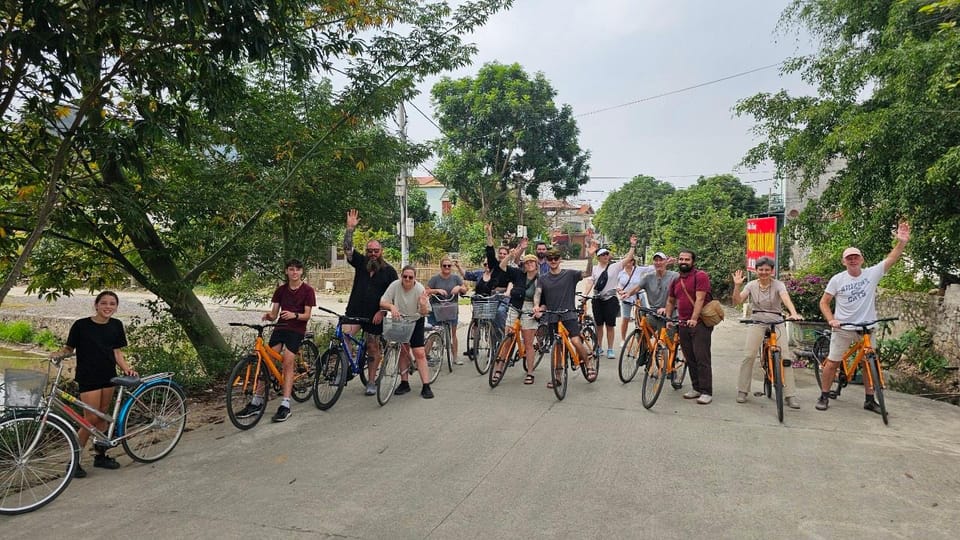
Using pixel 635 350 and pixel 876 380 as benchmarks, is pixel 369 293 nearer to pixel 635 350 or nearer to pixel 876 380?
pixel 635 350

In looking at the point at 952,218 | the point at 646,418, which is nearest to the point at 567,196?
the point at 952,218

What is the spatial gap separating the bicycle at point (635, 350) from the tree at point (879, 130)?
4047 millimetres

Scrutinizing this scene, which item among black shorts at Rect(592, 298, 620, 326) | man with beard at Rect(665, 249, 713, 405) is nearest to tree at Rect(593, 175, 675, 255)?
black shorts at Rect(592, 298, 620, 326)

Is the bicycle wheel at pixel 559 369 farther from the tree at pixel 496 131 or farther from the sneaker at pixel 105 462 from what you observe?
the tree at pixel 496 131

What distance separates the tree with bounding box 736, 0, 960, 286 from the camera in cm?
880

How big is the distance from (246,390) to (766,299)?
5.73 m

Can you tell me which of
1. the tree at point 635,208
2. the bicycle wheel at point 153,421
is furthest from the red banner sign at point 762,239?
the tree at point 635,208

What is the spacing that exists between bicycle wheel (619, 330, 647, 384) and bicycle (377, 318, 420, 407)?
2993mm

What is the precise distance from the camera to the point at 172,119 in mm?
6379

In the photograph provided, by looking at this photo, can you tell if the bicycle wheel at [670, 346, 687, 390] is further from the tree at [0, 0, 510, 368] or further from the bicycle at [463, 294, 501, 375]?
the tree at [0, 0, 510, 368]

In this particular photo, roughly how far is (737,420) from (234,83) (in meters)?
6.24

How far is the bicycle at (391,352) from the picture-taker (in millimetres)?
7410

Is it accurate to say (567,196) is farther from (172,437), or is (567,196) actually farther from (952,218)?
(172,437)

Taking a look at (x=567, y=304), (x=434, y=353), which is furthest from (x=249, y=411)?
(x=567, y=304)
